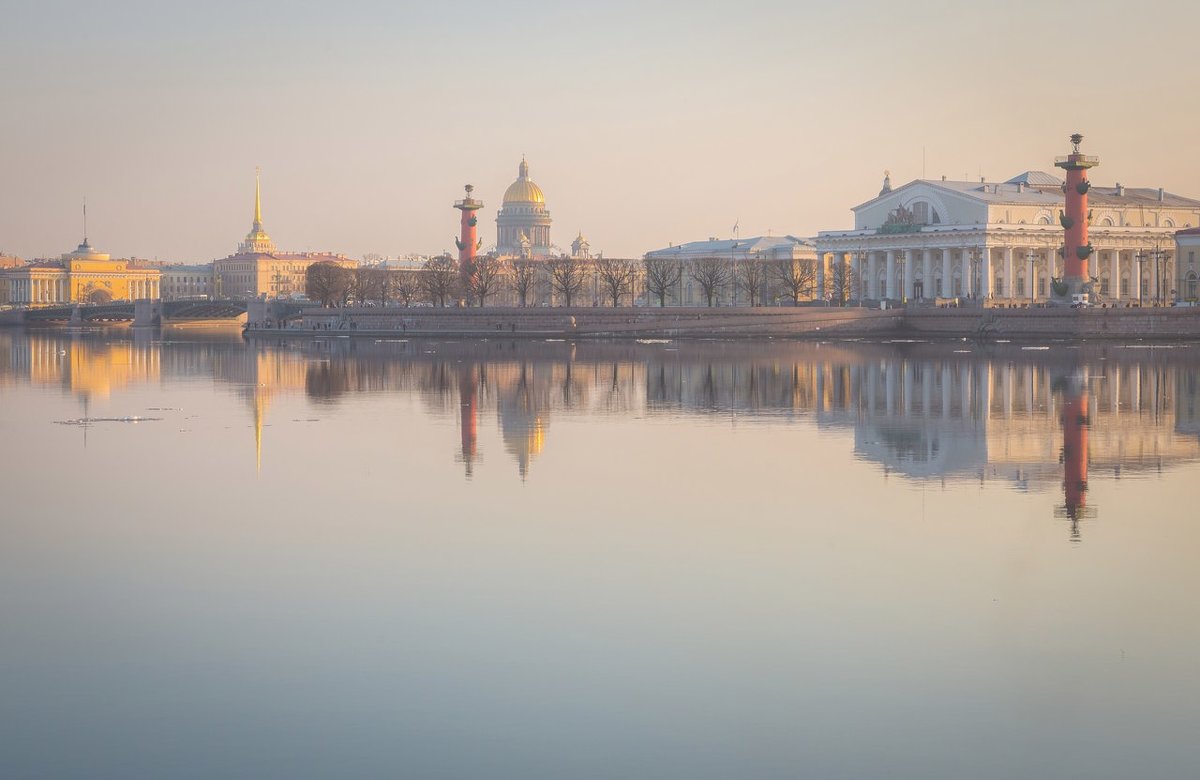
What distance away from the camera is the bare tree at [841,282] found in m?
80.8

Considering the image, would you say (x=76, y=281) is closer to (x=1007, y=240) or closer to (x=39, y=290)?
(x=39, y=290)

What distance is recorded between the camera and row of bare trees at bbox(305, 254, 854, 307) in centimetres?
8550

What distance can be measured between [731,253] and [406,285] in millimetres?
20988

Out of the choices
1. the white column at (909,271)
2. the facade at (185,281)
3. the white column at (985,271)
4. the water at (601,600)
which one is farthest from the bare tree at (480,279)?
the facade at (185,281)

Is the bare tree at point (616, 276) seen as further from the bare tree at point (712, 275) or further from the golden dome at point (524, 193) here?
the golden dome at point (524, 193)

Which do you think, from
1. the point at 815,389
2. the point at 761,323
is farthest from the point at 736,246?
the point at 815,389

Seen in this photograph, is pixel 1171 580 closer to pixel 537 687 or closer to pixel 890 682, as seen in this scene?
pixel 890 682

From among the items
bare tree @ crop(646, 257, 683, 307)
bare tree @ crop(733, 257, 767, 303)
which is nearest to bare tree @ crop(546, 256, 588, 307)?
bare tree @ crop(646, 257, 683, 307)

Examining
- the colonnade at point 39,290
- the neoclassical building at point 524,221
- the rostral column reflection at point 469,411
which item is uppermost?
the neoclassical building at point 524,221

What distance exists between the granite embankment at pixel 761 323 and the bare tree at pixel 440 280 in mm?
4876

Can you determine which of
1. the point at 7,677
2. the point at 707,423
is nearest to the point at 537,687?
the point at 7,677

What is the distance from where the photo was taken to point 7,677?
931cm

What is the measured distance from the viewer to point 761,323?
7119cm

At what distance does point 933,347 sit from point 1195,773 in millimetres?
49758
